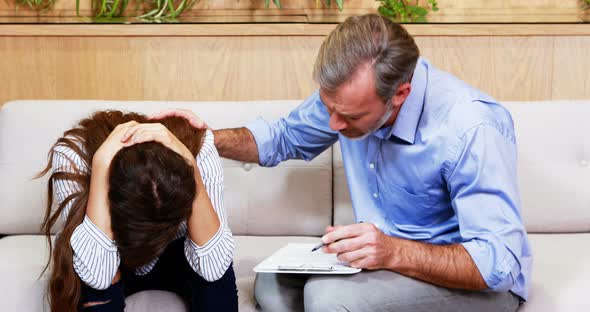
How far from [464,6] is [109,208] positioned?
58.8 inches

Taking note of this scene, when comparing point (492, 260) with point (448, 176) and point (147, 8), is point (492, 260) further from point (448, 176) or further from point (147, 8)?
point (147, 8)

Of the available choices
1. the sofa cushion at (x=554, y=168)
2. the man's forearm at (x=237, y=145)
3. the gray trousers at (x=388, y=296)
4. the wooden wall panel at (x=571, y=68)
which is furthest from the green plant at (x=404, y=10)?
the gray trousers at (x=388, y=296)

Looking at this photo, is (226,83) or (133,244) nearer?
(133,244)

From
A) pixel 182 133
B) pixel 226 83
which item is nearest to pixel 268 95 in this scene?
pixel 226 83

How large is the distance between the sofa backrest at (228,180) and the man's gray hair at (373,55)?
1.84 feet

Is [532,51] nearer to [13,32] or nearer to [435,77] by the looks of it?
[435,77]

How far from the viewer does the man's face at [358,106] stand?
55.7 inches

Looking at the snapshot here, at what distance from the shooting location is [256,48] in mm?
2334

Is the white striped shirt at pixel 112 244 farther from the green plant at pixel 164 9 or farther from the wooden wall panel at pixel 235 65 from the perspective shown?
the green plant at pixel 164 9

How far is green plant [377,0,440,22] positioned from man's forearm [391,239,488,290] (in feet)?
3.64

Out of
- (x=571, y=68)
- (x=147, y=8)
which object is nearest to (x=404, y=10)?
(x=571, y=68)

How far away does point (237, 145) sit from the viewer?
1828 millimetres

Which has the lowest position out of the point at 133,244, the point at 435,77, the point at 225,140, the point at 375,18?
the point at 133,244

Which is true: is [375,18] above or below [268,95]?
above
